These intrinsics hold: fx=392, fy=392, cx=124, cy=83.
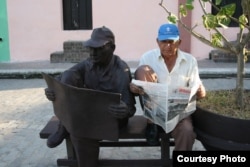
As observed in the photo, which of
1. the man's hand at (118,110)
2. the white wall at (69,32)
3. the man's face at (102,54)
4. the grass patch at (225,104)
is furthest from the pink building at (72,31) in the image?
the man's hand at (118,110)

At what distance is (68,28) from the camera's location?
1020 centimetres

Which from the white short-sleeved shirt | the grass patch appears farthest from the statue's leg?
the grass patch

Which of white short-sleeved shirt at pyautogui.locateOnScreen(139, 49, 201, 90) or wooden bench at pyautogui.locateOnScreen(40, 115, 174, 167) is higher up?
white short-sleeved shirt at pyautogui.locateOnScreen(139, 49, 201, 90)

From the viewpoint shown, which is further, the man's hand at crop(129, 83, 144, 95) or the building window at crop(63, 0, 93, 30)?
the building window at crop(63, 0, 93, 30)

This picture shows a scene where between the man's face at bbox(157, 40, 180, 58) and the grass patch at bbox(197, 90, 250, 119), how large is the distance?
51cm

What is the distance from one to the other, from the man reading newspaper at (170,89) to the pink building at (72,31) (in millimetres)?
6521

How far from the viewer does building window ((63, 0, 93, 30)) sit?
10008 mm

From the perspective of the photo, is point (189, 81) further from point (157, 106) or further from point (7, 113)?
point (7, 113)

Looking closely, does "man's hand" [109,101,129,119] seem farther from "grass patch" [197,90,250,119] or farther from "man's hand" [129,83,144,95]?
"grass patch" [197,90,250,119]

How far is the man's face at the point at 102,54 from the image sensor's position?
3.04 metres

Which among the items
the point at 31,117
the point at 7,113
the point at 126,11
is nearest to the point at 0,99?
the point at 7,113

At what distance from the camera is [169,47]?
10.3 feet

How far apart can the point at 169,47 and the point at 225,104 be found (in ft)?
2.43

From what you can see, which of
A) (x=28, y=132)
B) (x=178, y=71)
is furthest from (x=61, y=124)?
(x=28, y=132)
